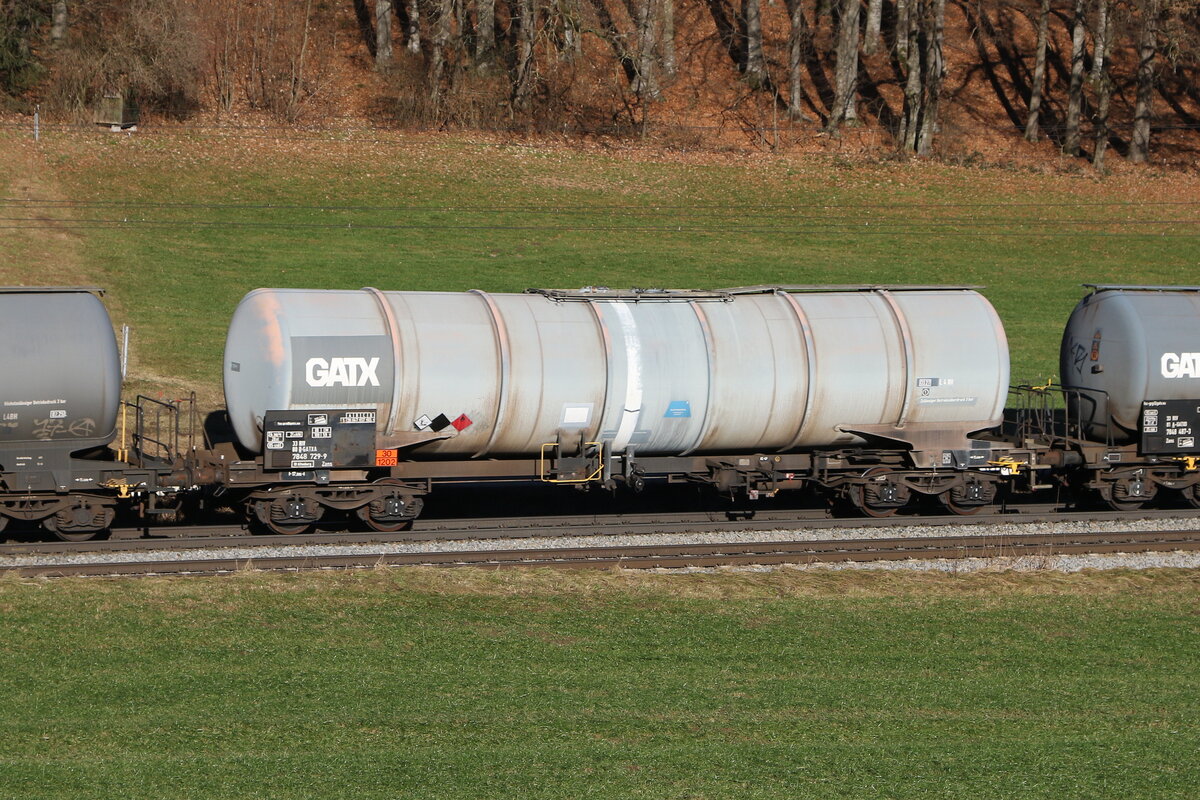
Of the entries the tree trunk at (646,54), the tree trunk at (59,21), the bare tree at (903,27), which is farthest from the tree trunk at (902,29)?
the tree trunk at (59,21)

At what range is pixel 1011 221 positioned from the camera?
158 ft

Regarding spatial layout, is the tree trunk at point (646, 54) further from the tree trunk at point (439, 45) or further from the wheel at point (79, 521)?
the wheel at point (79, 521)

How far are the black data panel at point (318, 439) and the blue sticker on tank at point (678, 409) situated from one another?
467 centimetres

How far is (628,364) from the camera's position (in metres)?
19.8

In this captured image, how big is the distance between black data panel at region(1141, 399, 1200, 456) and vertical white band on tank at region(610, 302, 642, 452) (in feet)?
30.3

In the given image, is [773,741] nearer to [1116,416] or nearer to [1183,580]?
[1183,580]

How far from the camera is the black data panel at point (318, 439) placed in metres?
18.6

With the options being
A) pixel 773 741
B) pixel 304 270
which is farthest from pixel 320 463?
pixel 304 270

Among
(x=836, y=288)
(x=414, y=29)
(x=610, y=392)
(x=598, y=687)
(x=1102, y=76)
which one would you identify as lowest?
(x=598, y=687)

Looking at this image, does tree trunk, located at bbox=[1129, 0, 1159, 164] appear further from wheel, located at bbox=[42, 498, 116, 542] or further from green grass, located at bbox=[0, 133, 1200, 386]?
wheel, located at bbox=[42, 498, 116, 542]

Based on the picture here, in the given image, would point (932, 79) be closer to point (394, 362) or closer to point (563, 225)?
point (563, 225)

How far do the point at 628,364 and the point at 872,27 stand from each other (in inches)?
Result: 1891

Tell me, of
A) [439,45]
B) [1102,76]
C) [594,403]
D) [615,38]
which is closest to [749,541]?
[594,403]

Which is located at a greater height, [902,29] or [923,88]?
[902,29]
